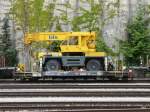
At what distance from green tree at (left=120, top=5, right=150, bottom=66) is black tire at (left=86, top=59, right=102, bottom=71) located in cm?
1124

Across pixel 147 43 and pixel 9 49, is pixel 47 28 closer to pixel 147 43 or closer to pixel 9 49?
pixel 9 49

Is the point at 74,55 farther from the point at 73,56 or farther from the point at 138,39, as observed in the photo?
the point at 138,39

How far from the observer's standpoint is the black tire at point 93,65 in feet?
97.1

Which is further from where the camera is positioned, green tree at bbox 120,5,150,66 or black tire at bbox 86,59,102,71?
green tree at bbox 120,5,150,66

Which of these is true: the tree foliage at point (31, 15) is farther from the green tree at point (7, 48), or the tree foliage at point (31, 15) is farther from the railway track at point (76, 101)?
the railway track at point (76, 101)

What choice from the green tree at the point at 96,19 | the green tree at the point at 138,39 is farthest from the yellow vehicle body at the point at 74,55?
the green tree at the point at 138,39

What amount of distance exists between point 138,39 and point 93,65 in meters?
12.2

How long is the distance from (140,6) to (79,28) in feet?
20.3

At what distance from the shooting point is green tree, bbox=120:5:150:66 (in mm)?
40781

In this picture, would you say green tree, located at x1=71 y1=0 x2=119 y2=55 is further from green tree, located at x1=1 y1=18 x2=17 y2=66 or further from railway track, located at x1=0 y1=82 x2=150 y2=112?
railway track, located at x1=0 y1=82 x2=150 y2=112

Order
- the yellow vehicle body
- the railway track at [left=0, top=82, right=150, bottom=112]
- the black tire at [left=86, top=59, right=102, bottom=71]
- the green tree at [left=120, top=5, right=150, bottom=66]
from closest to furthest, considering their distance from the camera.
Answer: the railway track at [left=0, top=82, right=150, bottom=112]
the yellow vehicle body
the black tire at [left=86, top=59, right=102, bottom=71]
the green tree at [left=120, top=5, right=150, bottom=66]

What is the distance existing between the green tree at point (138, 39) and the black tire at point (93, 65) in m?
11.2

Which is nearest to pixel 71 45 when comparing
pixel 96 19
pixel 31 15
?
pixel 31 15

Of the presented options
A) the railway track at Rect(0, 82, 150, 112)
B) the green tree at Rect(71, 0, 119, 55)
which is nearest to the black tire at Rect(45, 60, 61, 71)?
the railway track at Rect(0, 82, 150, 112)
